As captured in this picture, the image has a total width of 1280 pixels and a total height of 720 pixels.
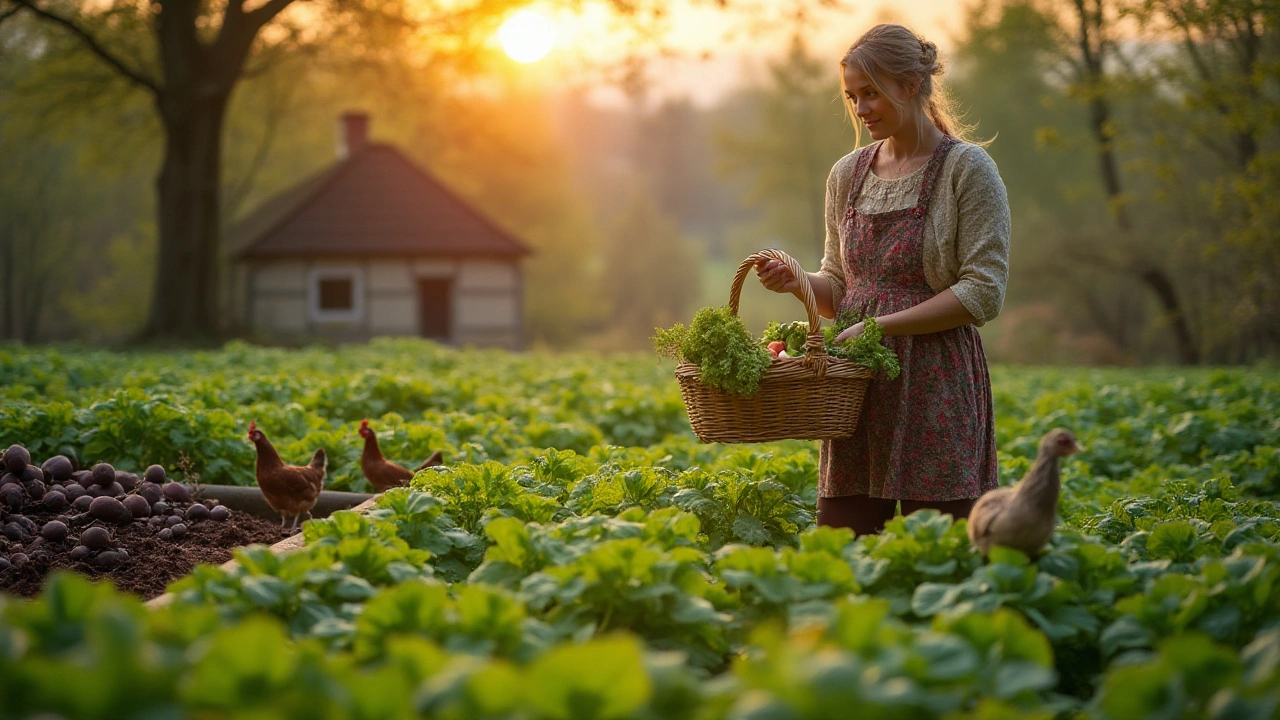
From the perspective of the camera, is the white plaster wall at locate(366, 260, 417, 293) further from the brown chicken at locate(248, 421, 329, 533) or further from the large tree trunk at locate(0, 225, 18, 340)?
the brown chicken at locate(248, 421, 329, 533)

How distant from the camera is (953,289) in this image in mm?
3660

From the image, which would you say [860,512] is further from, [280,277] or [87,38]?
[280,277]

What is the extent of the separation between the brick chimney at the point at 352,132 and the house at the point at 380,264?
1.97 meters

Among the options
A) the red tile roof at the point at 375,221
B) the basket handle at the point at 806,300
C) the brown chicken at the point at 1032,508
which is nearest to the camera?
the brown chicken at the point at 1032,508

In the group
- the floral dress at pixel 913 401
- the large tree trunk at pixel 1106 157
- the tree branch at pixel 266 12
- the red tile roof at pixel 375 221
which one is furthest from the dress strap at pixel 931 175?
the red tile roof at pixel 375 221

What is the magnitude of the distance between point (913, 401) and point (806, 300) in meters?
0.51

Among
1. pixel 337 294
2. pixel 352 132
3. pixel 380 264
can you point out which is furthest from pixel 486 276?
pixel 352 132

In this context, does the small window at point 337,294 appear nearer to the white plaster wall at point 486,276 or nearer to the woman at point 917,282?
the white plaster wall at point 486,276

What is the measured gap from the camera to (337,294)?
111 ft

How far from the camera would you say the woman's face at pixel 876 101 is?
3.76 m

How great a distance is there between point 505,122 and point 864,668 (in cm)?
4650

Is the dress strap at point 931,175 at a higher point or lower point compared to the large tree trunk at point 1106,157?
lower

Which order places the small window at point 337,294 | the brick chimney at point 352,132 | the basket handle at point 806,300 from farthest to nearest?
1. the brick chimney at point 352,132
2. the small window at point 337,294
3. the basket handle at point 806,300

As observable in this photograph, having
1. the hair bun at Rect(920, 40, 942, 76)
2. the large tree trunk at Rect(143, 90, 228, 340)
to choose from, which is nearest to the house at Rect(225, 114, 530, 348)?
the large tree trunk at Rect(143, 90, 228, 340)
